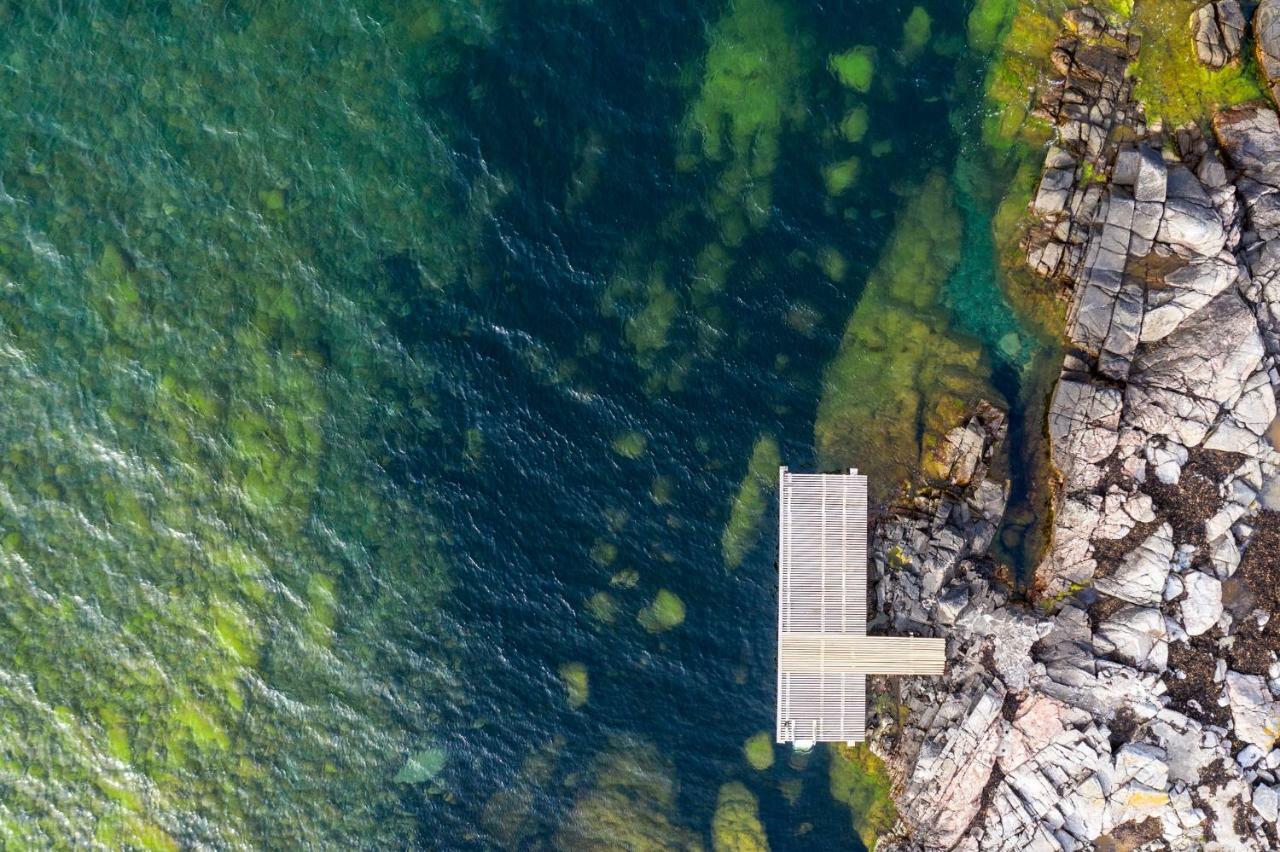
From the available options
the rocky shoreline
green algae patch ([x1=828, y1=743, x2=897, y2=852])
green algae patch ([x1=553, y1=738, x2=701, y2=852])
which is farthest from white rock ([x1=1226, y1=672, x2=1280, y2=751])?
green algae patch ([x1=553, y1=738, x2=701, y2=852])

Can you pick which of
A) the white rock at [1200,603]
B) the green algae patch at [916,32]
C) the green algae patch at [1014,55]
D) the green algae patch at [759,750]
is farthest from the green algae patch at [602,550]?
the green algae patch at [916,32]

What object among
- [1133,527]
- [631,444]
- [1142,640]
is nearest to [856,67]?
[631,444]

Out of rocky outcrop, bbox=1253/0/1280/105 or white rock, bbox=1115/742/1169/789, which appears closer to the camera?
white rock, bbox=1115/742/1169/789

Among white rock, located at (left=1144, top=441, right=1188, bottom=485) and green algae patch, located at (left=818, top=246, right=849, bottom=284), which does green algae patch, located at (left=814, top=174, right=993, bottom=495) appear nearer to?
green algae patch, located at (left=818, top=246, right=849, bottom=284)

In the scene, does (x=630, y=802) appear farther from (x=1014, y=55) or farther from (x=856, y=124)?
(x=1014, y=55)

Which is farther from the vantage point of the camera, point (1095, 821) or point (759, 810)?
point (759, 810)

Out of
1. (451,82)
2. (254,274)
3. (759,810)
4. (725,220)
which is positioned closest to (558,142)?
(451,82)

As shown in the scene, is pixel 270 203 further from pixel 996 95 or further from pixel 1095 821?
pixel 1095 821
